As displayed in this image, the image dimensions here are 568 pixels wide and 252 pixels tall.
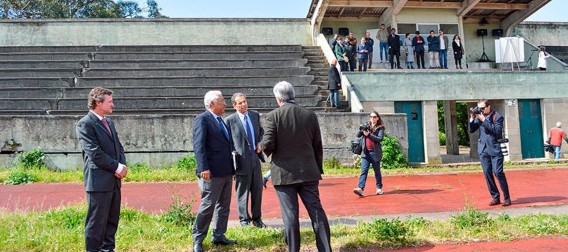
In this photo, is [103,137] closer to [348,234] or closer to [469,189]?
[348,234]

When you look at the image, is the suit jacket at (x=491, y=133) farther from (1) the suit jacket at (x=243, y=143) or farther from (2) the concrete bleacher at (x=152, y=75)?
(2) the concrete bleacher at (x=152, y=75)

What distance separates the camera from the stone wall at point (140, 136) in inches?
532

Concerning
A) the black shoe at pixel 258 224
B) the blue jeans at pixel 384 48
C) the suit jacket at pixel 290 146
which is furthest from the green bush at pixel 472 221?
the blue jeans at pixel 384 48

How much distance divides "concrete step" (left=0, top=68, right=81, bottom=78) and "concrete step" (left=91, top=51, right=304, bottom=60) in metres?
1.95

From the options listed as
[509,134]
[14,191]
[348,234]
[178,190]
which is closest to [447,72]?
[509,134]

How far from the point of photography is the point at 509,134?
1738cm

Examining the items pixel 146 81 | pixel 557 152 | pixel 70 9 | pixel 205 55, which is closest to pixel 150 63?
pixel 146 81

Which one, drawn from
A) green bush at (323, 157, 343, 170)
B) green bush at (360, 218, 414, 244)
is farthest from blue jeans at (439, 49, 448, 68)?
green bush at (360, 218, 414, 244)

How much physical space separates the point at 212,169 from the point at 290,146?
1139 millimetres

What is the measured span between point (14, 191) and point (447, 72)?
14768 millimetres

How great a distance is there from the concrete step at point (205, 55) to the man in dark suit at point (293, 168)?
16.1m

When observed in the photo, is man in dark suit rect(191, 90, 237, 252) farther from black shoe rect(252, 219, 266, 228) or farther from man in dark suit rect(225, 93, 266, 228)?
black shoe rect(252, 219, 266, 228)

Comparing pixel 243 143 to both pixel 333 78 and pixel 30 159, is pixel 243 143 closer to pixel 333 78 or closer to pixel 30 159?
pixel 333 78

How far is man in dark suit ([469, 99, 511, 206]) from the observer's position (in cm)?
771
